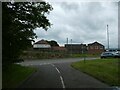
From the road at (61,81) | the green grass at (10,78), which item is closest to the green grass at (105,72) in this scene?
the road at (61,81)

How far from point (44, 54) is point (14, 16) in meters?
49.0

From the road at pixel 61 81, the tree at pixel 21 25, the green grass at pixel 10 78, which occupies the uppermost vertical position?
the tree at pixel 21 25

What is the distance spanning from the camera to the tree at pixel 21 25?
2058cm

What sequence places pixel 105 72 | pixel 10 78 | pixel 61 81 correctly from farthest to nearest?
pixel 105 72
pixel 10 78
pixel 61 81

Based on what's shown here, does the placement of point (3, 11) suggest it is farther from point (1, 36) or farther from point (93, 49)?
point (93, 49)

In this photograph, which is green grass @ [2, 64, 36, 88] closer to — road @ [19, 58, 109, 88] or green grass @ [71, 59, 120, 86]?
road @ [19, 58, 109, 88]

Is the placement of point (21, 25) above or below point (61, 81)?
above

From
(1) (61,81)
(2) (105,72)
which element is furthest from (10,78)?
(2) (105,72)

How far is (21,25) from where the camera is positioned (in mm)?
23859

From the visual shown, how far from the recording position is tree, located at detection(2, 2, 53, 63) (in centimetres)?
2058

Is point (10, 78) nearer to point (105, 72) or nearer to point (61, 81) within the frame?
point (61, 81)

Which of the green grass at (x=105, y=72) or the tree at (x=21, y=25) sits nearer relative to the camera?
the tree at (x=21, y=25)

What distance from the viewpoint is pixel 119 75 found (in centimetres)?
2700

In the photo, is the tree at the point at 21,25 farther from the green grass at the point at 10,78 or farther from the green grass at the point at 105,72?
the green grass at the point at 105,72
